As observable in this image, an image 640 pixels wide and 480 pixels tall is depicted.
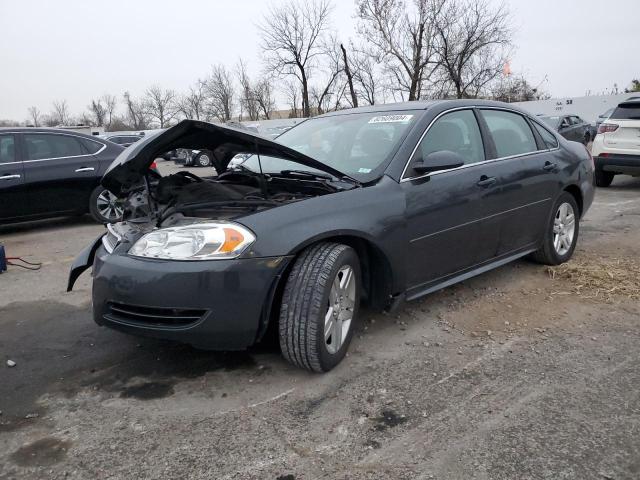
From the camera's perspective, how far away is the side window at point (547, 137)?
184 inches

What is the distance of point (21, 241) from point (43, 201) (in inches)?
24.7

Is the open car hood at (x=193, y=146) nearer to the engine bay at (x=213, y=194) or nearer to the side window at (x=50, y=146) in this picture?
the engine bay at (x=213, y=194)

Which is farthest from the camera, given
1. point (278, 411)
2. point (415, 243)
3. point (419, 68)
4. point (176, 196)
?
point (419, 68)

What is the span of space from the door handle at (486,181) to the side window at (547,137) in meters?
1.16

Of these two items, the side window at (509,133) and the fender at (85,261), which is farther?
the side window at (509,133)

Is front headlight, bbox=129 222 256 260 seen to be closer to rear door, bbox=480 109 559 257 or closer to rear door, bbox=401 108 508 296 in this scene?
rear door, bbox=401 108 508 296

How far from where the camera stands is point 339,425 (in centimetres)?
246

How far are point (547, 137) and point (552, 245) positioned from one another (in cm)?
97

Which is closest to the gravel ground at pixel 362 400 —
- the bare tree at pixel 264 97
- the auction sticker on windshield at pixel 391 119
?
the auction sticker on windshield at pixel 391 119

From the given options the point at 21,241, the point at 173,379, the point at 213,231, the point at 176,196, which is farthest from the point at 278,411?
the point at 21,241

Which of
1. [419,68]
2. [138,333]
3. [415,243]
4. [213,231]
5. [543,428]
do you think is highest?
[419,68]

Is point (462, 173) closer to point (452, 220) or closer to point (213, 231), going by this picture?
point (452, 220)

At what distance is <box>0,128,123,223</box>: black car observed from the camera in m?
6.98

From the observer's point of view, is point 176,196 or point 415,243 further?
point 176,196
